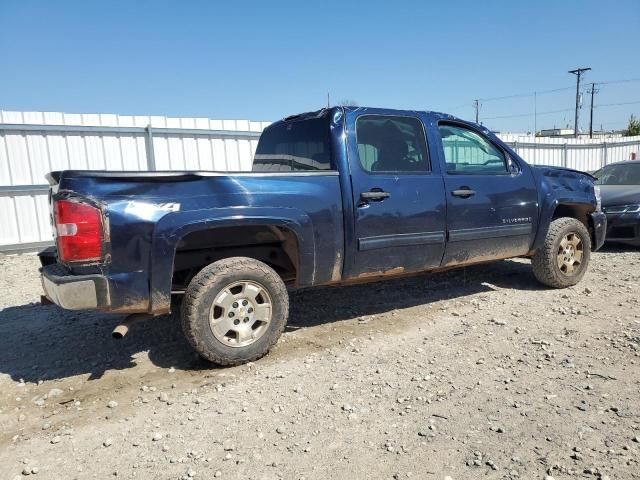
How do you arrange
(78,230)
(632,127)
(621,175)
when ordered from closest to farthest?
(78,230)
(621,175)
(632,127)

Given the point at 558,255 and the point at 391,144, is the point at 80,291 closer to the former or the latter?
the point at 391,144

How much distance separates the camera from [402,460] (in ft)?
8.06

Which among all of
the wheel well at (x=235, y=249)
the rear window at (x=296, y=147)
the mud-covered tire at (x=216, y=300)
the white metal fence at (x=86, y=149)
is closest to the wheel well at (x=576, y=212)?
the rear window at (x=296, y=147)

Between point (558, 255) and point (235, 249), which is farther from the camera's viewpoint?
point (558, 255)

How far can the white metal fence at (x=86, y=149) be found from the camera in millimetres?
8383

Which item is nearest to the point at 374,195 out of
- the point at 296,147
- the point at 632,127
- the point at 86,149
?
the point at 296,147

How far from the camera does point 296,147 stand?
448cm

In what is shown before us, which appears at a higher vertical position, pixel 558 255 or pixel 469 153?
pixel 469 153

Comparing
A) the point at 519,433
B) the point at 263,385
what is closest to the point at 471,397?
the point at 519,433

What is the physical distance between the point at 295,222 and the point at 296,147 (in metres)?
1.10

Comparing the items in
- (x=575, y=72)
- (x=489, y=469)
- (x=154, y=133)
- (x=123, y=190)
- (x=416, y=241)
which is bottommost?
(x=489, y=469)

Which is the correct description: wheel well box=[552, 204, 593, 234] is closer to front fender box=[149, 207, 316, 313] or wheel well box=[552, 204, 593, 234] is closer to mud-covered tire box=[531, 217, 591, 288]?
mud-covered tire box=[531, 217, 591, 288]

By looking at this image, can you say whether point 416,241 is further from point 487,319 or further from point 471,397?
point 471,397

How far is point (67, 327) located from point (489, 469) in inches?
156
